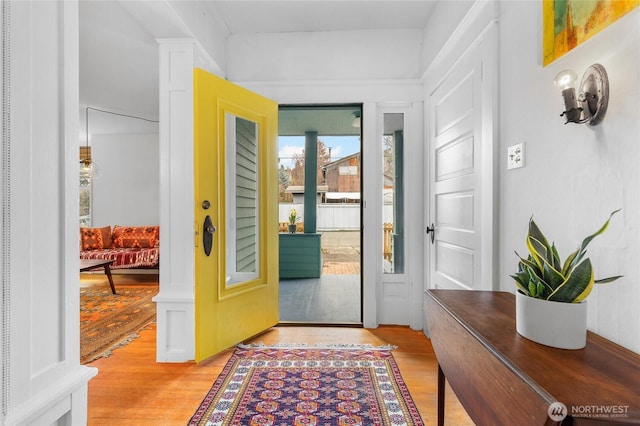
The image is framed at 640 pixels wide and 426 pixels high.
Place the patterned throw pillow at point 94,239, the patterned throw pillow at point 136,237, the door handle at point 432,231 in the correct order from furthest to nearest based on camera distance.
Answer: the patterned throw pillow at point 136,237 → the patterned throw pillow at point 94,239 → the door handle at point 432,231

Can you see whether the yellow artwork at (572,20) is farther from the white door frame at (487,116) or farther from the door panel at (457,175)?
the door panel at (457,175)

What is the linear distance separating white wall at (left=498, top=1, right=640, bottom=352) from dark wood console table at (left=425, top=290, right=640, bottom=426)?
22 cm

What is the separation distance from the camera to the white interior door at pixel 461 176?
1699 mm

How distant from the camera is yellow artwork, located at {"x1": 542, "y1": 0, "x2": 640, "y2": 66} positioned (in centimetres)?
97

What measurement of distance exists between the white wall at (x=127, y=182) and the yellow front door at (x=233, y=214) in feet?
12.8

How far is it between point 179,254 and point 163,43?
1461 mm

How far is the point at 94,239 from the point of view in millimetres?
4977

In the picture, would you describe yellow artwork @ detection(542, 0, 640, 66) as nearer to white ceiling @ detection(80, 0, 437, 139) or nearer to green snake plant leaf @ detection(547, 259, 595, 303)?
green snake plant leaf @ detection(547, 259, 595, 303)

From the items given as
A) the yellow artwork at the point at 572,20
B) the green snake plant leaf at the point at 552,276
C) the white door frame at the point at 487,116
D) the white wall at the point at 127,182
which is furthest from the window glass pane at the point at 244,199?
the white wall at the point at 127,182

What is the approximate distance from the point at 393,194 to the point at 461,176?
88 centimetres

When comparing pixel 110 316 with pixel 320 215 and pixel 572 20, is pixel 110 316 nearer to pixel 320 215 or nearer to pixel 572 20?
pixel 320 215

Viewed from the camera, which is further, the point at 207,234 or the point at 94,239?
the point at 94,239

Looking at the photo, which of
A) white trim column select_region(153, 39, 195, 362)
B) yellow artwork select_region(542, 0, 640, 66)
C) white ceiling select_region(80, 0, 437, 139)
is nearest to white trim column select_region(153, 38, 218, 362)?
white trim column select_region(153, 39, 195, 362)

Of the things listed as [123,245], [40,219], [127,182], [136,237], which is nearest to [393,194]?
[40,219]
